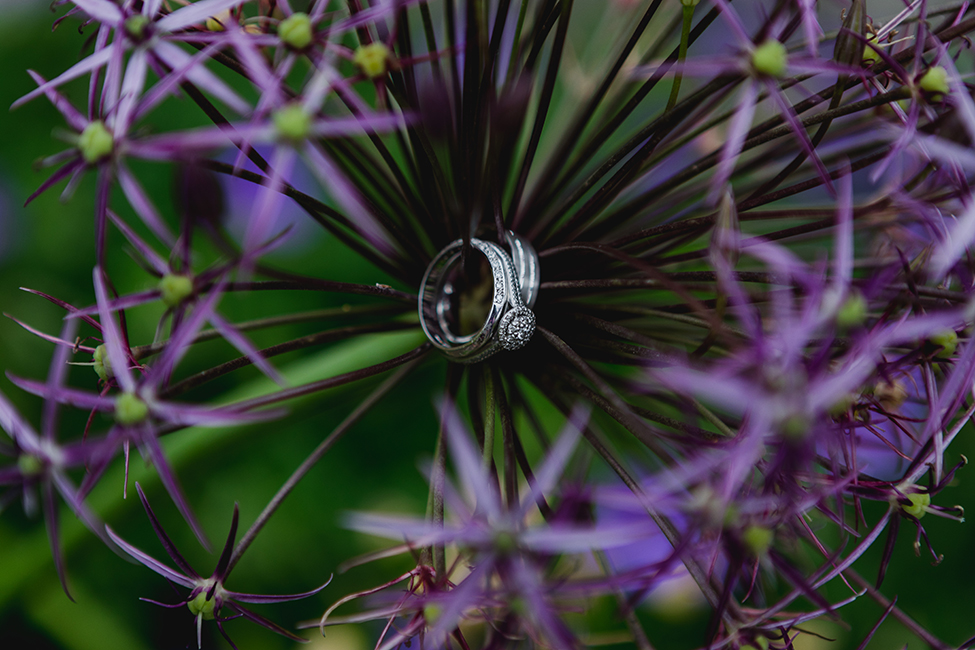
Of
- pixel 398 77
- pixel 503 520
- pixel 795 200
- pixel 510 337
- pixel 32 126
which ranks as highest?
pixel 32 126

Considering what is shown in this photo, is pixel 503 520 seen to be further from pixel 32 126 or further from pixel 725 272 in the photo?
pixel 32 126

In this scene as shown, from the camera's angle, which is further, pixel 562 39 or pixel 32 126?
pixel 32 126

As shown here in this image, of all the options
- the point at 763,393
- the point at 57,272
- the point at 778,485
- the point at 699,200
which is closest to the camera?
the point at 763,393

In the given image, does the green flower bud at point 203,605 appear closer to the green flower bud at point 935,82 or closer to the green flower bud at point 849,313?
the green flower bud at point 849,313

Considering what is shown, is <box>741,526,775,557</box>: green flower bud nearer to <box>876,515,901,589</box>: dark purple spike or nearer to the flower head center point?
<box>876,515,901,589</box>: dark purple spike

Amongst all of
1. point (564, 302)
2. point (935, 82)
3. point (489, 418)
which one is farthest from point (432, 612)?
point (935, 82)

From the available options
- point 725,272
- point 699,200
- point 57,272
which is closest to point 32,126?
point 57,272

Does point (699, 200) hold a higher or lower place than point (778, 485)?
higher

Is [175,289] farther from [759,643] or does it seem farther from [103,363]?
[759,643]
